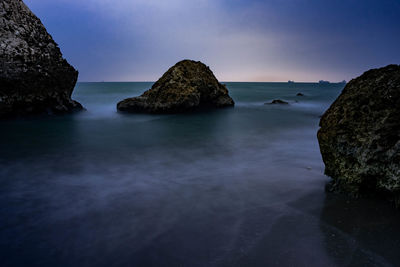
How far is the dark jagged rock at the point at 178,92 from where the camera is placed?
1573 cm

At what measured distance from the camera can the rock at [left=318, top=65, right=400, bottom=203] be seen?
3.21m

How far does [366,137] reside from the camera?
340 centimetres

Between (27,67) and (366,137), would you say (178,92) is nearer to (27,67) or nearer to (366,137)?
(27,67)

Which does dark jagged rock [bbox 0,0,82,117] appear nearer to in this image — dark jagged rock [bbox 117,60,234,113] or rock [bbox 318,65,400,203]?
dark jagged rock [bbox 117,60,234,113]

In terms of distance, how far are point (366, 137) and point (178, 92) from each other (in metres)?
13.2

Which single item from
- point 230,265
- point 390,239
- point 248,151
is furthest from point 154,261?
point 248,151

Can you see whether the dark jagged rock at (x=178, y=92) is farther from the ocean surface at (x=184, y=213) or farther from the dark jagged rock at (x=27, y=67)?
the ocean surface at (x=184, y=213)

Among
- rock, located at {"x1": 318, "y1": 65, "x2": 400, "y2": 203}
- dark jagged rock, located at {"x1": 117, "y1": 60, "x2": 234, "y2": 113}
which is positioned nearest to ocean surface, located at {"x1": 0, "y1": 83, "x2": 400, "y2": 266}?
rock, located at {"x1": 318, "y1": 65, "x2": 400, "y2": 203}

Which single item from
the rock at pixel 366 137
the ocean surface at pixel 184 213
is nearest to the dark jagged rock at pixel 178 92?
the ocean surface at pixel 184 213

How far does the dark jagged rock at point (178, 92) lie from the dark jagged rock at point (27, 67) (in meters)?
4.22

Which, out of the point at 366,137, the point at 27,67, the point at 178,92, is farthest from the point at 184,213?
the point at 178,92

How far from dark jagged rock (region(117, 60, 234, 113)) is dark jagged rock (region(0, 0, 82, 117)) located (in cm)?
422

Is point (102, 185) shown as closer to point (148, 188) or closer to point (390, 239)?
point (148, 188)

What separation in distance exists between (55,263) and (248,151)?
17.1 ft
